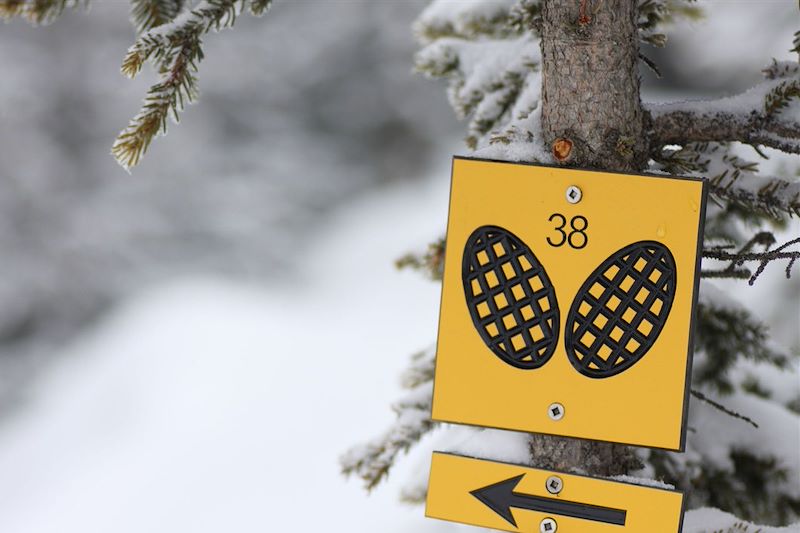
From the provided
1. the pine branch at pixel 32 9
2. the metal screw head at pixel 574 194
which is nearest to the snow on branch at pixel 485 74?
the metal screw head at pixel 574 194

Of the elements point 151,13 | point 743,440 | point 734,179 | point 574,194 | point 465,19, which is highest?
point 465,19

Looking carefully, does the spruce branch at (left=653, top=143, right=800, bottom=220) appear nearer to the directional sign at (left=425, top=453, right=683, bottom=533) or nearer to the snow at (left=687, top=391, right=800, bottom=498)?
the directional sign at (left=425, top=453, right=683, bottom=533)

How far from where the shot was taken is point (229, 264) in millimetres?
6176

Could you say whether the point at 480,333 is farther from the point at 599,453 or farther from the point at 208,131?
the point at 208,131

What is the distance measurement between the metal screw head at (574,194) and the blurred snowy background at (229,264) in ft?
8.32

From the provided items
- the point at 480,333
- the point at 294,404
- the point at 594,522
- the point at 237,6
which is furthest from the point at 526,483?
the point at 294,404

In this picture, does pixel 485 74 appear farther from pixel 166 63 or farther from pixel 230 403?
pixel 230 403

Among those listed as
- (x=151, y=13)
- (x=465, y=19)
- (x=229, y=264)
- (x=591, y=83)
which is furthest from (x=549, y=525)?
(x=229, y=264)

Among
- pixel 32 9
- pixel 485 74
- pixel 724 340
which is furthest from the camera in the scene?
pixel 724 340

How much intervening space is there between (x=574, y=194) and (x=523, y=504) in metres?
0.41

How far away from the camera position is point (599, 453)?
1080 millimetres

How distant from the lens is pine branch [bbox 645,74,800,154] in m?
1.08

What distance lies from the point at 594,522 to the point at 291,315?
5.02 meters

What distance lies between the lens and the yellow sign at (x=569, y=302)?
3.19 ft
